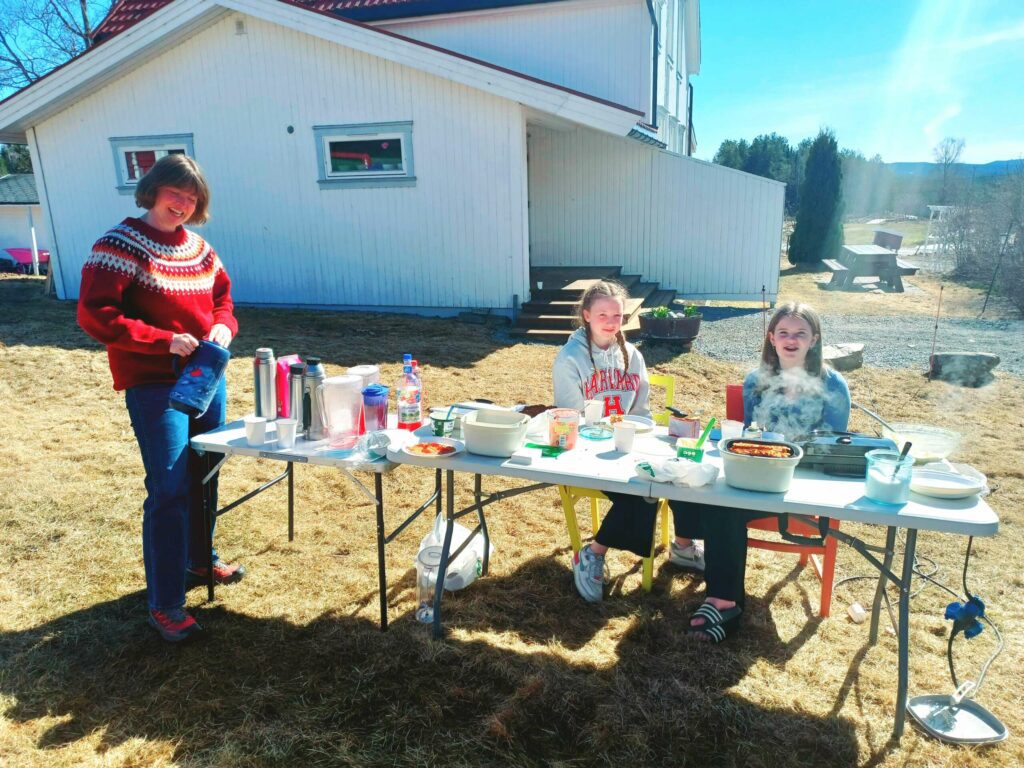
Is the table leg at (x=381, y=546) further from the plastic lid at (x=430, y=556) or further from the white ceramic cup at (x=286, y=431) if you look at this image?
the white ceramic cup at (x=286, y=431)

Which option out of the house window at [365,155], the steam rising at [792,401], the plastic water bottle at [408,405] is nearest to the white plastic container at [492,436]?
the plastic water bottle at [408,405]

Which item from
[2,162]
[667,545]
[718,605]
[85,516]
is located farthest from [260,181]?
[2,162]

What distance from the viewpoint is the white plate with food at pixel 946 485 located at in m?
2.16

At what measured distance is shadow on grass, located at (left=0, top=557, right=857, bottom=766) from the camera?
7.52ft

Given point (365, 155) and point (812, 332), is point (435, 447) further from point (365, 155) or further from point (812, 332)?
point (365, 155)

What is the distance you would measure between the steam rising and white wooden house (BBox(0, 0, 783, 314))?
20.3ft

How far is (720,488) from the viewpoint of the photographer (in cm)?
231

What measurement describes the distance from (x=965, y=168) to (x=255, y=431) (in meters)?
28.8

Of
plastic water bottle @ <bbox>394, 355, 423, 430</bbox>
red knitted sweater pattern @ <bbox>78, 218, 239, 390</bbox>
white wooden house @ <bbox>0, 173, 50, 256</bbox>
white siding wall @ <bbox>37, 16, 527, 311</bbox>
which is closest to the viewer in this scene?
red knitted sweater pattern @ <bbox>78, 218, 239, 390</bbox>

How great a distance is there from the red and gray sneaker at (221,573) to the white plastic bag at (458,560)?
3.14 ft

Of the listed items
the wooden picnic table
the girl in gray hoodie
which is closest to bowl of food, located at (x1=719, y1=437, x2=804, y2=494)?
the girl in gray hoodie

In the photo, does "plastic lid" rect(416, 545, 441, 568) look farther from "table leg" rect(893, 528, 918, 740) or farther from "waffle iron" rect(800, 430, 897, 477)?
"table leg" rect(893, 528, 918, 740)

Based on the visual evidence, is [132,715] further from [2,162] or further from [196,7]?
[2,162]

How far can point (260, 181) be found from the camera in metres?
10.2
